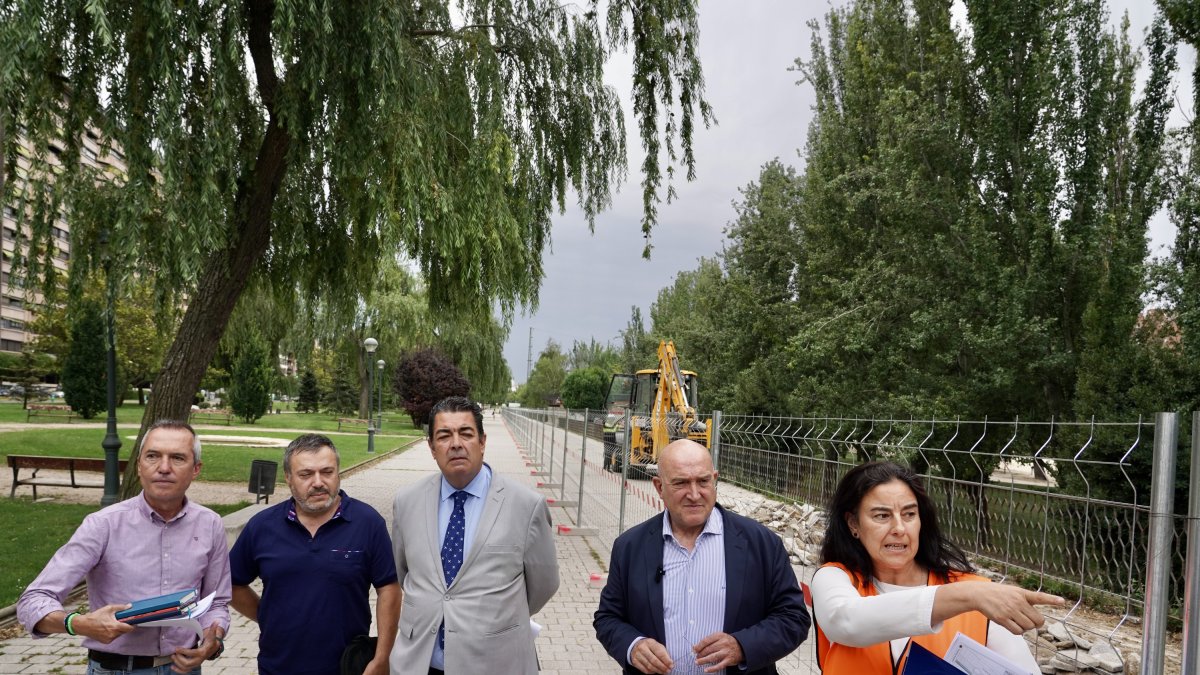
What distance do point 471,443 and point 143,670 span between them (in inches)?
50.5

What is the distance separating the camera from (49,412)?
106ft

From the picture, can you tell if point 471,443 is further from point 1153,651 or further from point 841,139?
point 841,139

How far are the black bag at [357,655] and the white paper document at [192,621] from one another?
1.58 ft

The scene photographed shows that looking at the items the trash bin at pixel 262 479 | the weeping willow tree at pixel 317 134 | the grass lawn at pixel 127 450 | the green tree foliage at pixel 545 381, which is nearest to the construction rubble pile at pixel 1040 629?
the weeping willow tree at pixel 317 134

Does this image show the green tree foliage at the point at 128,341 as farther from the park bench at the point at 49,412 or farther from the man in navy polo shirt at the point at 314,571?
the man in navy polo shirt at the point at 314,571

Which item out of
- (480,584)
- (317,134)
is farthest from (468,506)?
(317,134)

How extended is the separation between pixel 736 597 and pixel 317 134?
6.34m

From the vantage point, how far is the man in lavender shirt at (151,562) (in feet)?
8.21

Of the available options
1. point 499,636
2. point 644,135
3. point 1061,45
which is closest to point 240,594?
point 499,636

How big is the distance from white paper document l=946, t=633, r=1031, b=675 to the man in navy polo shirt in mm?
1937

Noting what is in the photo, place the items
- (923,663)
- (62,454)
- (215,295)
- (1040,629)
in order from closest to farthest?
(923,663) < (1040,629) < (215,295) < (62,454)

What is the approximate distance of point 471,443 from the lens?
2.93m

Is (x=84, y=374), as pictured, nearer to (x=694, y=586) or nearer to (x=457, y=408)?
(x=457, y=408)

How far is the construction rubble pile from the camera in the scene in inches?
155
